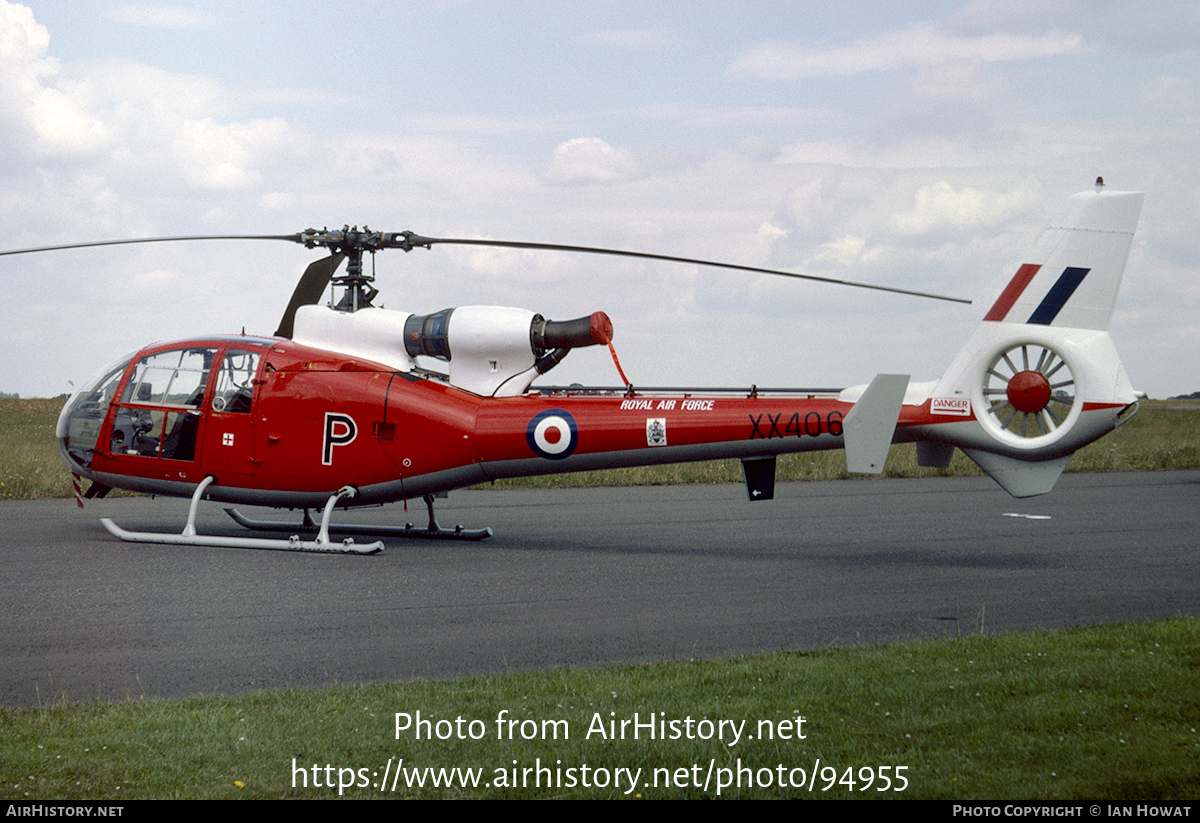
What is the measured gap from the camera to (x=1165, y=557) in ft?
42.3

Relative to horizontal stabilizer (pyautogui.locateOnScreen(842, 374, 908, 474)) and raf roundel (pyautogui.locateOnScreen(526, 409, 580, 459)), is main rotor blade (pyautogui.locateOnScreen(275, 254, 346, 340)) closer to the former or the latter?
raf roundel (pyautogui.locateOnScreen(526, 409, 580, 459))

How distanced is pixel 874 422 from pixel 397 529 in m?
6.50

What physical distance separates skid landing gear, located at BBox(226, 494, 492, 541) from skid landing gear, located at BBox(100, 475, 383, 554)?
960 millimetres

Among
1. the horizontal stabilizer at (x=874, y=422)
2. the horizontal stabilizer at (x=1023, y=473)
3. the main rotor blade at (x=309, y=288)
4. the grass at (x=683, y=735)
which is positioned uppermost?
the main rotor blade at (x=309, y=288)

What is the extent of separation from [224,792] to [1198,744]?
15.2ft

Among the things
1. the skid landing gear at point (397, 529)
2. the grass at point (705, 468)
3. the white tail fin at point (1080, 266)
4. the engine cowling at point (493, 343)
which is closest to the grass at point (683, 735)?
the white tail fin at point (1080, 266)

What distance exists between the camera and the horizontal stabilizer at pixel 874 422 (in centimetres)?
1145

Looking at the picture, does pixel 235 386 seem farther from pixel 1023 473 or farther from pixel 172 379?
pixel 1023 473

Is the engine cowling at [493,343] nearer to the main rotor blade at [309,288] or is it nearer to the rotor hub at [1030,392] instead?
the main rotor blade at [309,288]

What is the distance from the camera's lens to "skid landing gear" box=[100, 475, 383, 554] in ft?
41.9

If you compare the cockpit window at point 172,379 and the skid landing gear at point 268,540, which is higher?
the cockpit window at point 172,379

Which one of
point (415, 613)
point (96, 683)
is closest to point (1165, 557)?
point (415, 613)

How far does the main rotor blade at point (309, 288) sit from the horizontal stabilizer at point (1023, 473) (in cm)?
830

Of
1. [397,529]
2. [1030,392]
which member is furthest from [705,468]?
[1030,392]
